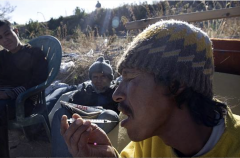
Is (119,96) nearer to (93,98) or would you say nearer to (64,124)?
(64,124)

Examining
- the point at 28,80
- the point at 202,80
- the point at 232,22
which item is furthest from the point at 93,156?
the point at 232,22

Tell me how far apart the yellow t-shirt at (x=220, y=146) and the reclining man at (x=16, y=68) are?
222 centimetres

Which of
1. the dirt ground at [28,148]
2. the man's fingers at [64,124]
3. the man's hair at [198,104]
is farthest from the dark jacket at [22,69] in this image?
the man's hair at [198,104]

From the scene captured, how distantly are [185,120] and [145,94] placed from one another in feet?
0.82

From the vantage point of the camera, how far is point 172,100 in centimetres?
112

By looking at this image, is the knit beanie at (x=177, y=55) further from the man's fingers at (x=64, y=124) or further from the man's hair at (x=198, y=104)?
the man's fingers at (x=64, y=124)

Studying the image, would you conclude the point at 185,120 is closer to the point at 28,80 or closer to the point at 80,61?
the point at 28,80

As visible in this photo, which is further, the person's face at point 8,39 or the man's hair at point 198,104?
the person's face at point 8,39

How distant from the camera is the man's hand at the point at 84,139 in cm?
111

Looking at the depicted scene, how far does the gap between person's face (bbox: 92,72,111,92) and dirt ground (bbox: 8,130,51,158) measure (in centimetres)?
109

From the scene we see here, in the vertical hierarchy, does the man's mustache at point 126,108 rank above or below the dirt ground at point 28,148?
above

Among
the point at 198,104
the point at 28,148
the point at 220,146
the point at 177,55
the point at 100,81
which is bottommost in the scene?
the point at 28,148

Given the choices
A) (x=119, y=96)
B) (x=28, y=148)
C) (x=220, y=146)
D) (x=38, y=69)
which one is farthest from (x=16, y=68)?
(x=220, y=146)

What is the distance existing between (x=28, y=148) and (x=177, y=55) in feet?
9.98
